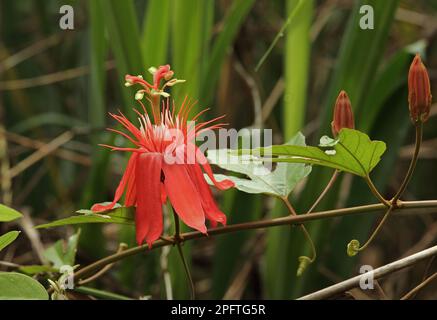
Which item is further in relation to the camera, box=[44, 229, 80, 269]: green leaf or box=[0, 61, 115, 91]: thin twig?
box=[0, 61, 115, 91]: thin twig

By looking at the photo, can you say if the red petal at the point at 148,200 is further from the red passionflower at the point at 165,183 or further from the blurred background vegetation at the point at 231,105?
the blurred background vegetation at the point at 231,105

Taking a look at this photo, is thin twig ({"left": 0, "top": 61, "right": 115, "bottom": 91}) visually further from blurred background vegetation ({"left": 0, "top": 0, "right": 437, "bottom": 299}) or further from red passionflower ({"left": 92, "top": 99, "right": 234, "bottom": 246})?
red passionflower ({"left": 92, "top": 99, "right": 234, "bottom": 246})

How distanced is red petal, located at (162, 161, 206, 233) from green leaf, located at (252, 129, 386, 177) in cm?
5

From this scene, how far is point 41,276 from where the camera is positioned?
597mm

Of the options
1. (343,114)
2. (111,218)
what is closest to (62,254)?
(111,218)

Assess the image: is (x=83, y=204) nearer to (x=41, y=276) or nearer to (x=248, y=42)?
(x=41, y=276)

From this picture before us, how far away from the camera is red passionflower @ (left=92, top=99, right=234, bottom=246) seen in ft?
1.43

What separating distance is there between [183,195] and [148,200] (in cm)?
2

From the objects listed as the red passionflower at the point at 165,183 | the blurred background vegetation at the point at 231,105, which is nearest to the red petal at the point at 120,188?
the red passionflower at the point at 165,183

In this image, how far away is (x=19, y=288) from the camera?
0.42m

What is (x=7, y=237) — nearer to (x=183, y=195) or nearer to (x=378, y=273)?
(x=183, y=195)

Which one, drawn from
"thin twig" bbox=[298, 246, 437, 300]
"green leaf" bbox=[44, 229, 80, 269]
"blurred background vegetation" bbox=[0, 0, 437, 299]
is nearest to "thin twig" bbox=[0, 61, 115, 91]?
"blurred background vegetation" bbox=[0, 0, 437, 299]

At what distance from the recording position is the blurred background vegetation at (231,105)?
2.55 ft
